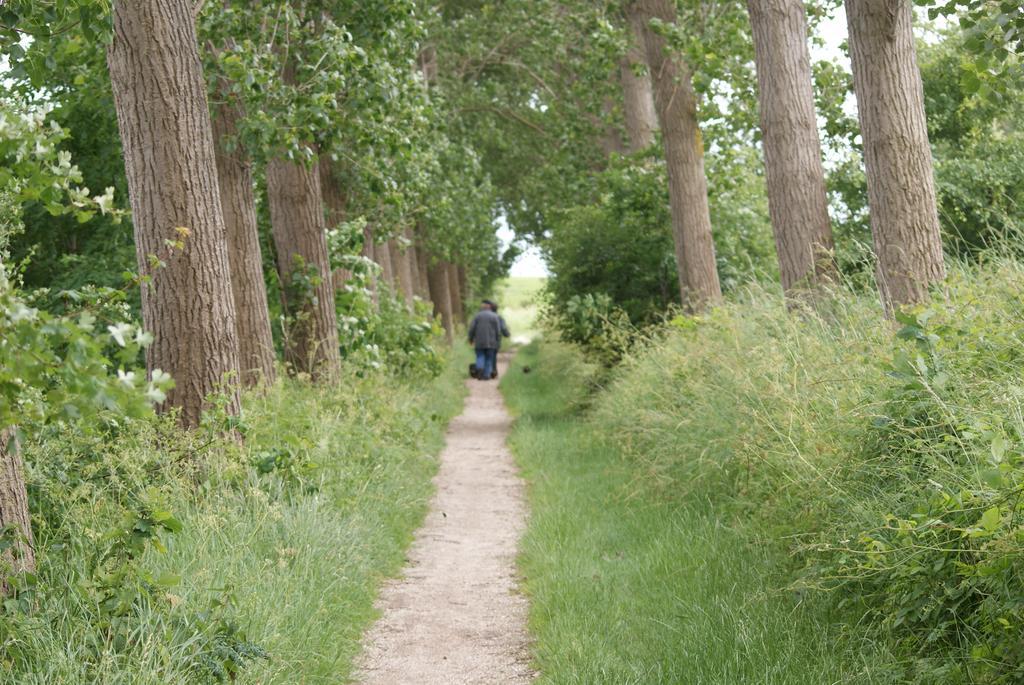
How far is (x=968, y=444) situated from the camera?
5.46 metres

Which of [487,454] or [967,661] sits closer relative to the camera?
[967,661]

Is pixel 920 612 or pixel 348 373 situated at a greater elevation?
pixel 348 373

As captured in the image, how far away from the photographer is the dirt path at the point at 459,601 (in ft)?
20.1

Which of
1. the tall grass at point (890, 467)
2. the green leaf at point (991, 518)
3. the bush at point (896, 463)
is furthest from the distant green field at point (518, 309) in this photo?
the green leaf at point (991, 518)

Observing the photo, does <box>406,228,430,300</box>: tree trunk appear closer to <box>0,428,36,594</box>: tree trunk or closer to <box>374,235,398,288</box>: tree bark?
A: <box>374,235,398,288</box>: tree bark

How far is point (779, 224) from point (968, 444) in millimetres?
6144

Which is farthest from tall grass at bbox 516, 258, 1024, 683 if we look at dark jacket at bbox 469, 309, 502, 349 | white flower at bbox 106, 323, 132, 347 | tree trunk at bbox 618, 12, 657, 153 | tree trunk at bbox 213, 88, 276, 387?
dark jacket at bbox 469, 309, 502, 349

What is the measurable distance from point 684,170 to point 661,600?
30.5 ft

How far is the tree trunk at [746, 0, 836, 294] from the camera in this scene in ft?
36.8

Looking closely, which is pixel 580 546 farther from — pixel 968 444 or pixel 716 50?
pixel 716 50

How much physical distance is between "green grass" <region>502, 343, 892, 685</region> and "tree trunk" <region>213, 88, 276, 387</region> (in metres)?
3.15

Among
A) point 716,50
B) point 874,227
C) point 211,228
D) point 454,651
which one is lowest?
point 454,651

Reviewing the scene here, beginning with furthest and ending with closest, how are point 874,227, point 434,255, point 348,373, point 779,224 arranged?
point 434,255
point 348,373
point 779,224
point 874,227

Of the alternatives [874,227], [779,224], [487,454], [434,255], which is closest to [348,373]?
[487,454]
